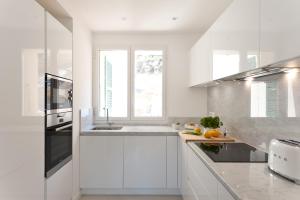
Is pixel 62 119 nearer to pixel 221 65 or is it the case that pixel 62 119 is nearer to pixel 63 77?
pixel 63 77

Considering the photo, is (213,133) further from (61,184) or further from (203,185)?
(61,184)

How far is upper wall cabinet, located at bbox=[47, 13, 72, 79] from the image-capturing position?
2000 millimetres

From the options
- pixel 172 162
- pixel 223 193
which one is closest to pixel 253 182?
pixel 223 193

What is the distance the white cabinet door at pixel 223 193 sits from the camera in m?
1.25

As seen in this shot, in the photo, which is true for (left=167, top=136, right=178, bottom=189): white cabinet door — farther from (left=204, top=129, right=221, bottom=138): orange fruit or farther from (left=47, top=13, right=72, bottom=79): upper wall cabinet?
(left=47, top=13, right=72, bottom=79): upper wall cabinet

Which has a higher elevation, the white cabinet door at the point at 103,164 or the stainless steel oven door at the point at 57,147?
the stainless steel oven door at the point at 57,147

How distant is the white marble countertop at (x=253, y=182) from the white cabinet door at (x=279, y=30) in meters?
0.65

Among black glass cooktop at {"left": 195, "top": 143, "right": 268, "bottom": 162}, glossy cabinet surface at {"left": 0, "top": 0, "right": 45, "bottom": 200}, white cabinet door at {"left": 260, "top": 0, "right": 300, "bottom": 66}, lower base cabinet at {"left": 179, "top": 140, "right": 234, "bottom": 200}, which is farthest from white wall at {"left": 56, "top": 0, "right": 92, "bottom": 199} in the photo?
white cabinet door at {"left": 260, "top": 0, "right": 300, "bottom": 66}

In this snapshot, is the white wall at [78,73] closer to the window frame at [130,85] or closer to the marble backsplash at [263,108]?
the window frame at [130,85]

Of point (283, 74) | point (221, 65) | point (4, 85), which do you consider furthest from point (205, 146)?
point (4, 85)

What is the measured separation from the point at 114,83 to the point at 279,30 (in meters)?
2.95

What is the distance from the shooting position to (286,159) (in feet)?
4.19

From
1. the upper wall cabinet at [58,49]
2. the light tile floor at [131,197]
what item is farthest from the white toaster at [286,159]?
the light tile floor at [131,197]

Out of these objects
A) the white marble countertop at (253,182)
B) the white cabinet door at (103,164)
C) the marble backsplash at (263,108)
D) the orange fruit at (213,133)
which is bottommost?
the white cabinet door at (103,164)
